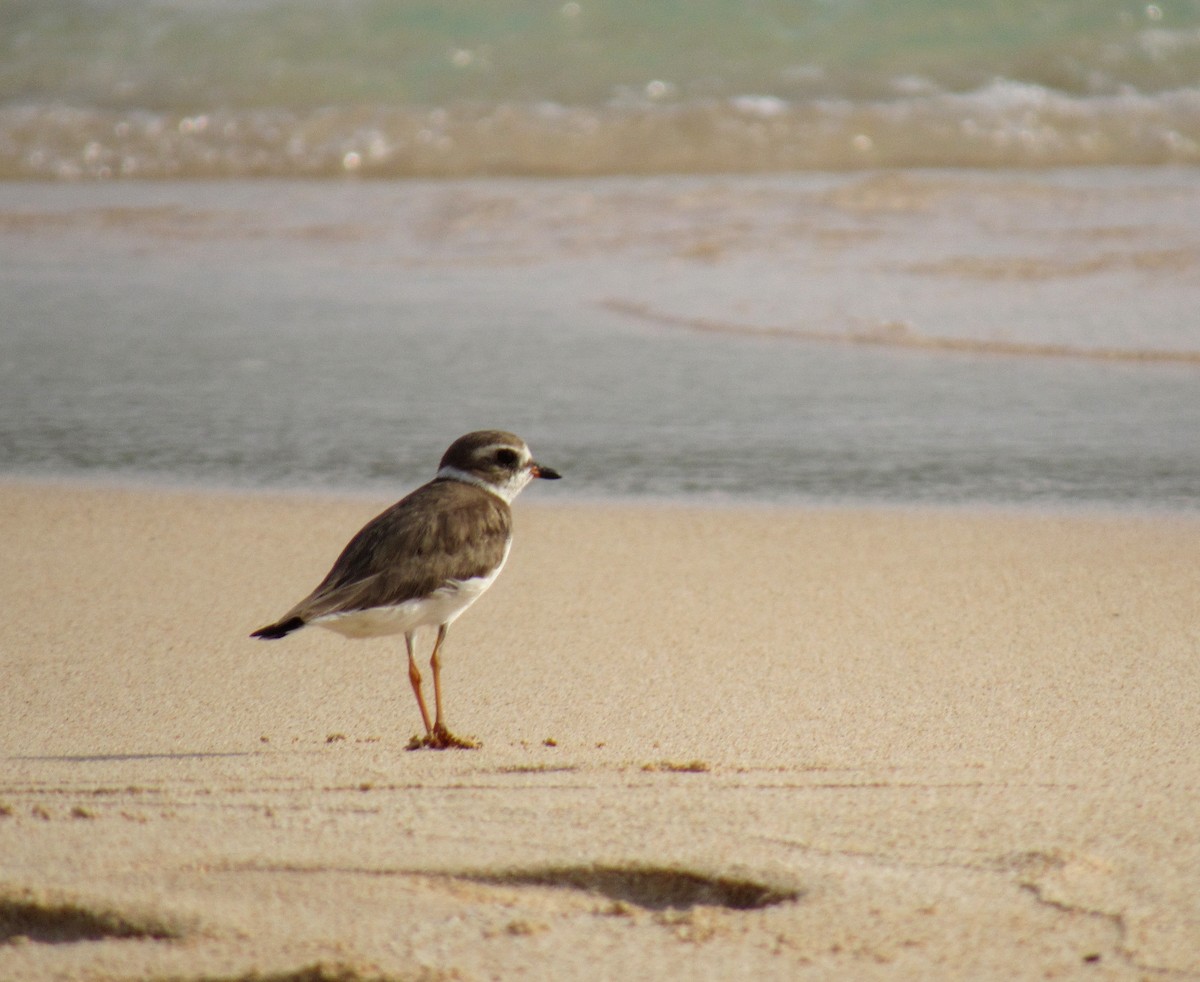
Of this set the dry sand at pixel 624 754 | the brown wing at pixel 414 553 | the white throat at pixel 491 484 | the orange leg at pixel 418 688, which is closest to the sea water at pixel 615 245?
the dry sand at pixel 624 754

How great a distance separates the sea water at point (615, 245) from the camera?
6.52m

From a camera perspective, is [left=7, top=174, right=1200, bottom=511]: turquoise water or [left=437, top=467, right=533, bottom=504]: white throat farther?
[left=7, top=174, right=1200, bottom=511]: turquoise water

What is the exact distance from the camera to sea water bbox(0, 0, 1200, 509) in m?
6.52

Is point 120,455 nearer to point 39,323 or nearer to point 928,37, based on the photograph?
point 39,323

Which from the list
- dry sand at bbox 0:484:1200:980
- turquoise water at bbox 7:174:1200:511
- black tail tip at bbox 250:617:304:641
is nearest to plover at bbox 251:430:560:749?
black tail tip at bbox 250:617:304:641

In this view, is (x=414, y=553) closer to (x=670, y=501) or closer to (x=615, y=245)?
(x=670, y=501)

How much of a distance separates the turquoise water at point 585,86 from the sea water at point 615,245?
0.06 meters

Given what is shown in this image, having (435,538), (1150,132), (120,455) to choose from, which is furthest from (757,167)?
(435,538)

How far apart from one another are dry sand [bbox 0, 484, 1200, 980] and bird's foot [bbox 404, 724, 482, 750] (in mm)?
64

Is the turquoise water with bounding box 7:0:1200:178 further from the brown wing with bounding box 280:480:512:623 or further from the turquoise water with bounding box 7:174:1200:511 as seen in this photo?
the brown wing with bounding box 280:480:512:623

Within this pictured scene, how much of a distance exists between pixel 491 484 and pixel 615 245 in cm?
672

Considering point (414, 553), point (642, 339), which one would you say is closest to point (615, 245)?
point (642, 339)

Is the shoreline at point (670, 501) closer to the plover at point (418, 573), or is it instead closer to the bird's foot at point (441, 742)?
the plover at point (418, 573)

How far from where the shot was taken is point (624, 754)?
3477 mm
